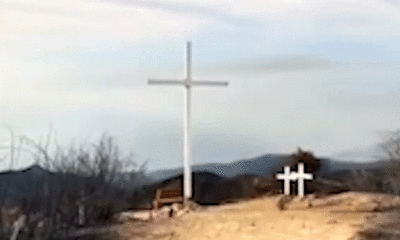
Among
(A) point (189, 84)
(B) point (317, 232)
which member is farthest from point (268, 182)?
(B) point (317, 232)

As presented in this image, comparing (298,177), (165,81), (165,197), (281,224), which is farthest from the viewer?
(165,81)

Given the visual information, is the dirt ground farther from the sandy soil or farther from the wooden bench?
the wooden bench

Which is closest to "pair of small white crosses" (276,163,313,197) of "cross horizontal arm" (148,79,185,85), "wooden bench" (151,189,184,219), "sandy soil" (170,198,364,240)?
"sandy soil" (170,198,364,240)

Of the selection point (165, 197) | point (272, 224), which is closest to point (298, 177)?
point (165, 197)

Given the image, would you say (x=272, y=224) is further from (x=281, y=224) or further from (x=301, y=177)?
(x=301, y=177)

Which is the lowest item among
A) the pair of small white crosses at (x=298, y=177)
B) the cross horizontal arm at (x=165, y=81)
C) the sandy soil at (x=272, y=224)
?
the sandy soil at (x=272, y=224)

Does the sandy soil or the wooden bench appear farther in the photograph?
the wooden bench

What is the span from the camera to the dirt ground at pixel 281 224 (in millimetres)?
14383

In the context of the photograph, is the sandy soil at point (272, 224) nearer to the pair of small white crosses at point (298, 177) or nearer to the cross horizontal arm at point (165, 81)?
the pair of small white crosses at point (298, 177)

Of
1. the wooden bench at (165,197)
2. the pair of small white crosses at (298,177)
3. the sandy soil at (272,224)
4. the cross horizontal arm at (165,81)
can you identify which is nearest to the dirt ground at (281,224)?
the sandy soil at (272,224)

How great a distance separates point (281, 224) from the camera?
15.0 m

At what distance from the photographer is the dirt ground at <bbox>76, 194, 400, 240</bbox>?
47.2ft

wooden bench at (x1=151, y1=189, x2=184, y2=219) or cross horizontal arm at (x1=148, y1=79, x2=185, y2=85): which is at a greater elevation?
cross horizontal arm at (x1=148, y1=79, x2=185, y2=85)

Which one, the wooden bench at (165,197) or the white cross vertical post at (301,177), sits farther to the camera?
the white cross vertical post at (301,177)
